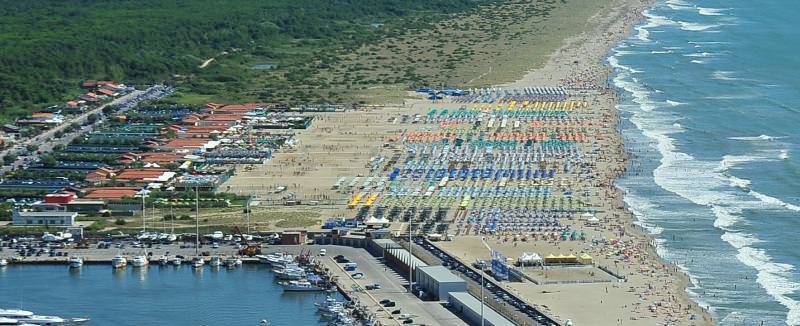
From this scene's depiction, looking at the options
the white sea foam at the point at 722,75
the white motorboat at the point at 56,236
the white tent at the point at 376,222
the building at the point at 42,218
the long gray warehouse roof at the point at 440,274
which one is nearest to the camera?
the long gray warehouse roof at the point at 440,274

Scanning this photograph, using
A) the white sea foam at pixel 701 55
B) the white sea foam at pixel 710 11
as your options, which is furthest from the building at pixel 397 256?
the white sea foam at pixel 710 11

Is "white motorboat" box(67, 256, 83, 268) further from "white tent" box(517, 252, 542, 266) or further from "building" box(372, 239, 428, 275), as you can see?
"white tent" box(517, 252, 542, 266)

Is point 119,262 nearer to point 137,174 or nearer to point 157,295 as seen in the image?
point 157,295

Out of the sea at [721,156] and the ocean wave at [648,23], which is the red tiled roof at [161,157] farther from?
the ocean wave at [648,23]

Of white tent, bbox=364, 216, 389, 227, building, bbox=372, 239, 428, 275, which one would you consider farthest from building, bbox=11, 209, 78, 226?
building, bbox=372, 239, 428, 275

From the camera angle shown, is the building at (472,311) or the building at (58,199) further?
the building at (58,199)

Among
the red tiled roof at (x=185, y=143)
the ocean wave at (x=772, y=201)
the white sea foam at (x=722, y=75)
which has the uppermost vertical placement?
the white sea foam at (x=722, y=75)
